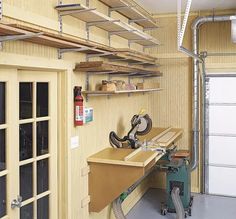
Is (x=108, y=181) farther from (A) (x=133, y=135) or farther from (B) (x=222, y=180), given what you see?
(B) (x=222, y=180)

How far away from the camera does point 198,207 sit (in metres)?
5.15

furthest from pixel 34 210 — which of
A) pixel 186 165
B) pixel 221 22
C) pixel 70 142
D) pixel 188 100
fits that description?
pixel 221 22

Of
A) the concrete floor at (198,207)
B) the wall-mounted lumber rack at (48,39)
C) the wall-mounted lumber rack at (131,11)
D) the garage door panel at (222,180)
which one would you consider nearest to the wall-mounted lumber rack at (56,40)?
the wall-mounted lumber rack at (48,39)

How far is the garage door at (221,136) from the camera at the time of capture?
18.6ft

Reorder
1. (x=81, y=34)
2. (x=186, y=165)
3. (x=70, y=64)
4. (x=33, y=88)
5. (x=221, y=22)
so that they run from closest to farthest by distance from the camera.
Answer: (x=33, y=88)
(x=70, y=64)
(x=81, y=34)
(x=186, y=165)
(x=221, y=22)

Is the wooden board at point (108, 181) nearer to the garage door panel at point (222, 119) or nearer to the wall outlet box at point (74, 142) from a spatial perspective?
the wall outlet box at point (74, 142)

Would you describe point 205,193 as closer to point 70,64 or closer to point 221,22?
point 221,22

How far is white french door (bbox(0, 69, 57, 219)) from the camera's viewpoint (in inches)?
99.3

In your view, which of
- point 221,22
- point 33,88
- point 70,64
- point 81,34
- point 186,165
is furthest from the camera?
point 221,22

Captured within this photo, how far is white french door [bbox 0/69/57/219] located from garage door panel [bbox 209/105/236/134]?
3.33 m

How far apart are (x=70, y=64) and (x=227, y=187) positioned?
12.2 feet

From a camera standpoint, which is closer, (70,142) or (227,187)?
(70,142)

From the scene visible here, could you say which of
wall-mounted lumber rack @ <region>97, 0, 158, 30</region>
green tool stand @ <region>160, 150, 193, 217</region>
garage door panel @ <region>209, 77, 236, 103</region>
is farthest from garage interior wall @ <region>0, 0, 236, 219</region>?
green tool stand @ <region>160, 150, 193, 217</region>

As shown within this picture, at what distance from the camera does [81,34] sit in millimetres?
3445
